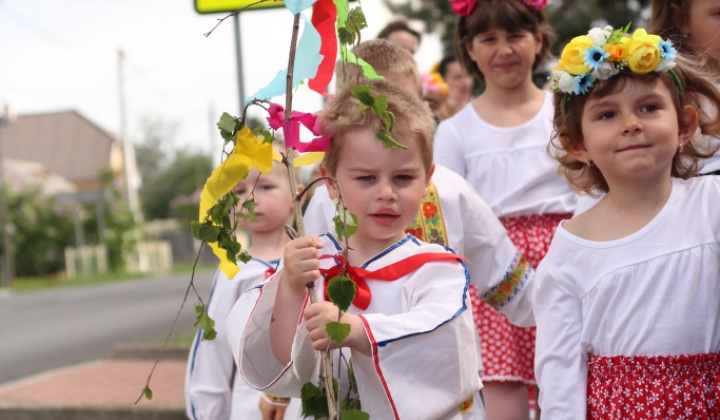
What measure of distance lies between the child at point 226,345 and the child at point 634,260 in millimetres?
1215

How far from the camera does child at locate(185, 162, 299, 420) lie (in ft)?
11.7

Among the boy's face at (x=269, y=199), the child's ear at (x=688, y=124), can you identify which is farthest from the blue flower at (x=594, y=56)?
the boy's face at (x=269, y=199)

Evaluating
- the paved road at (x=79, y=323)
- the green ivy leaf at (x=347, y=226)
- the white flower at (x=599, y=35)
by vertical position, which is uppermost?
the white flower at (x=599, y=35)

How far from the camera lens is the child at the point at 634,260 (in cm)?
259

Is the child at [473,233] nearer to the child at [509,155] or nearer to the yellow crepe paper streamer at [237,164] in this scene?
the child at [509,155]

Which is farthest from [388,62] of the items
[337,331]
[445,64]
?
[445,64]

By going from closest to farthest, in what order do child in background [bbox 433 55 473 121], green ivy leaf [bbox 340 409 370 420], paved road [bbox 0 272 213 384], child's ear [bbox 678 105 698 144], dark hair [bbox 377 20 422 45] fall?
green ivy leaf [bbox 340 409 370 420] → child's ear [bbox 678 105 698 144] → dark hair [bbox 377 20 422 45] → child in background [bbox 433 55 473 121] → paved road [bbox 0 272 213 384]

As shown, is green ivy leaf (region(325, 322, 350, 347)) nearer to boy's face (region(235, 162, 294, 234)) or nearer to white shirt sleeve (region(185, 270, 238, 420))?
white shirt sleeve (region(185, 270, 238, 420))

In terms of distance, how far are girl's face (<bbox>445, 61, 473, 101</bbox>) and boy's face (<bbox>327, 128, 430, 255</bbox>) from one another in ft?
12.4

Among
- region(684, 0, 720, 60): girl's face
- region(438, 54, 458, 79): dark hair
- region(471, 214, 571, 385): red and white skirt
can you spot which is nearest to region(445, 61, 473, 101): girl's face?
region(438, 54, 458, 79): dark hair

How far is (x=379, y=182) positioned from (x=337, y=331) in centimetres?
64

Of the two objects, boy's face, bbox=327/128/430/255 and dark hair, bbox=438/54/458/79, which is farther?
dark hair, bbox=438/54/458/79

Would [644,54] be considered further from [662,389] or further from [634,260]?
[662,389]

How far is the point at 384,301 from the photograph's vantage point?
266 cm
